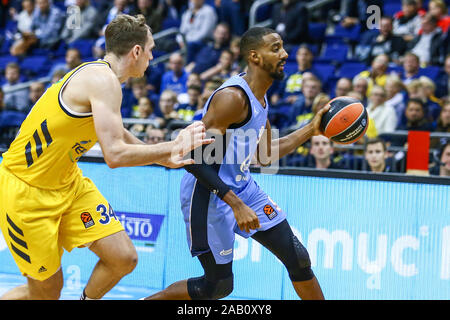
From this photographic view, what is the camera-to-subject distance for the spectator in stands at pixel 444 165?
651 cm

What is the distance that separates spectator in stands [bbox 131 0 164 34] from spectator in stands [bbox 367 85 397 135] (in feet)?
16.7

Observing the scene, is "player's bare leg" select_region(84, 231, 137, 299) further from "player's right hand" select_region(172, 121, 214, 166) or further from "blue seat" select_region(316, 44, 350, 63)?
"blue seat" select_region(316, 44, 350, 63)

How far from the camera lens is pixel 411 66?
29.9 ft

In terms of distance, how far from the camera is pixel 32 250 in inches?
164

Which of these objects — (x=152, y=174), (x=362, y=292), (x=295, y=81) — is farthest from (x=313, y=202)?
(x=295, y=81)

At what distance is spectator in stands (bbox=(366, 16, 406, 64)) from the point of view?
991cm

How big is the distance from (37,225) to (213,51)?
7087mm

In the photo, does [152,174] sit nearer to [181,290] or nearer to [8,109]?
[181,290]

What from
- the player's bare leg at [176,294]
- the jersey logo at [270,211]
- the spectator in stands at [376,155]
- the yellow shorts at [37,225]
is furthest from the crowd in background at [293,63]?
the yellow shorts at [37,225]

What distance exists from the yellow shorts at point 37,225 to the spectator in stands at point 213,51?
6.57 m

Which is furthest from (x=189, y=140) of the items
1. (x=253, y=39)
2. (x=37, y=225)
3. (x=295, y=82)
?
(x=295, y=82)

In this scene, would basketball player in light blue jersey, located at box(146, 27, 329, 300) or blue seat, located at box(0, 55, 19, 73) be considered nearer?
basketball player in light blue jersey, located at box(146, 27, 329, 300)

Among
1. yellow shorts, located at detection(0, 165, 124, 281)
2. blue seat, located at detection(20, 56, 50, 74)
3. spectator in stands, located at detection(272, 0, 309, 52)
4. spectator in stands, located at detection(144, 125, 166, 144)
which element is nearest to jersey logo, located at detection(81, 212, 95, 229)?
yellow shorts, located at detection(0, 165, 124, 281)

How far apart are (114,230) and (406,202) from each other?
2.68m
